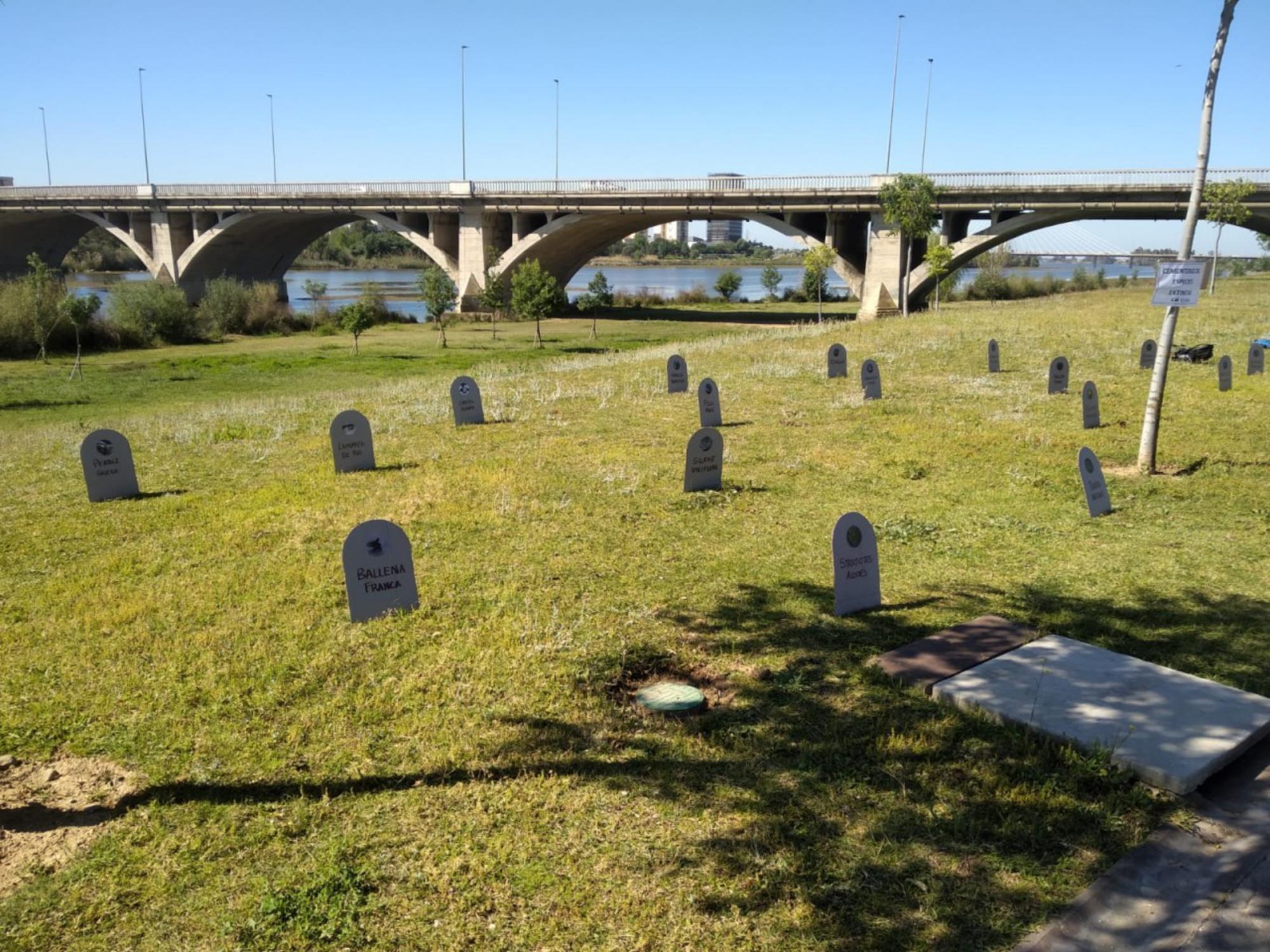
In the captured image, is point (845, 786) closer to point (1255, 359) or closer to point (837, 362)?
point (837, 362)

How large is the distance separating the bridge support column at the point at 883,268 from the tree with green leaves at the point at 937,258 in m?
1.72

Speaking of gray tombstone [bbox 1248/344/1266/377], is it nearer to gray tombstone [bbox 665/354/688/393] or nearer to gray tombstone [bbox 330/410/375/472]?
gray tombstone [bbox 665/354/688/393]

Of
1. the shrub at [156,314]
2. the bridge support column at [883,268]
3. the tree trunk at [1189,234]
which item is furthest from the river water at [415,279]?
the tree trunk at [1189,234]

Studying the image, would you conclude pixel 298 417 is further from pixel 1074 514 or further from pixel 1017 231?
→ pixel 1017 231

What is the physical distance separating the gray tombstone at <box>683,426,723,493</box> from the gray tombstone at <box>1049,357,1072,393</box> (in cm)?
913

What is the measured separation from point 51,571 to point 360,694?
13.0 ft

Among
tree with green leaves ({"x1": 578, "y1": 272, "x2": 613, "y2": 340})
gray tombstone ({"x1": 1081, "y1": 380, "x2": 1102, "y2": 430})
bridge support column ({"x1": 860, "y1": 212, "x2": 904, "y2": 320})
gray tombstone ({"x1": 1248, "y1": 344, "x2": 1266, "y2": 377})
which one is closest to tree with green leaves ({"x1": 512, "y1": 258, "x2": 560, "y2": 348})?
tree with green leaves ({"x1": 578, "y1": 272, "x2": 613, "y2": 340})

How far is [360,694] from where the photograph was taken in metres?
5.14

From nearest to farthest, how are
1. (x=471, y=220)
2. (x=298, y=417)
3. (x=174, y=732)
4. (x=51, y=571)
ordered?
(x=174, y=732) < (x=51, y=571) < (x=298, y=417) < (x=471, y=220)

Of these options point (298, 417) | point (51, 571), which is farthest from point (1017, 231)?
point (51, 571)

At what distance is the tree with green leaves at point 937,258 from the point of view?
39.6 meters

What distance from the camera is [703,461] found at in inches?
377

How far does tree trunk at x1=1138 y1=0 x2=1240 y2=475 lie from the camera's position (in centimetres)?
905

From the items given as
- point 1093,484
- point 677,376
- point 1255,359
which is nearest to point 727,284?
point 1255,359
